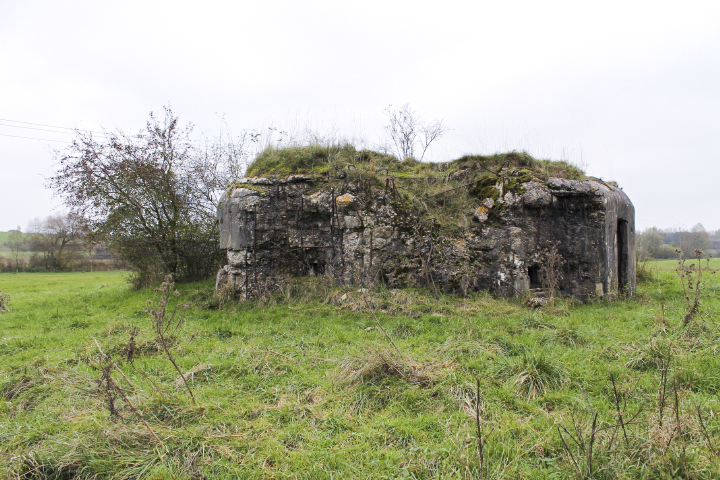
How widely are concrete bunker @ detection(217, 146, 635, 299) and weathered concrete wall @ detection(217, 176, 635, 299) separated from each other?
0.08 feet

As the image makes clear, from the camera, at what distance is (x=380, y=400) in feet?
13.3

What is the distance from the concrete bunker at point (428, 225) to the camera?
8570 millimetres

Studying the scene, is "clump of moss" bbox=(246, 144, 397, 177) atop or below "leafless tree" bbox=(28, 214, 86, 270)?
atop

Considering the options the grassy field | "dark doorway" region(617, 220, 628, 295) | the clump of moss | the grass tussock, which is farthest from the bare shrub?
"dark doorway" region(617, 220, 628, 295)

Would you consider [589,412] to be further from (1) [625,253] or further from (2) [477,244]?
(1) [625,253]

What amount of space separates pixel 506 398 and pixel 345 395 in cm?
164

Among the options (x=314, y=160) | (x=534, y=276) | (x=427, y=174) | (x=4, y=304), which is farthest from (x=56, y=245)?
(x=534, y=276)

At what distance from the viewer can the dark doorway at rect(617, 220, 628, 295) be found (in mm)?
9195

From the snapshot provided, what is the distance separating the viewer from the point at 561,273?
8.52 m

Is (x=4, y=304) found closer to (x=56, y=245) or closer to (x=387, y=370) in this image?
(x=387, y=370)

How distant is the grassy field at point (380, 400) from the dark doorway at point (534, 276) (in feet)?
5.04

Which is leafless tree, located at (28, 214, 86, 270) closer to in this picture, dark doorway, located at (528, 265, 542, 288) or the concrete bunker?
the concrete bunker

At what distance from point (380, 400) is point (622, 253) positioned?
821cm

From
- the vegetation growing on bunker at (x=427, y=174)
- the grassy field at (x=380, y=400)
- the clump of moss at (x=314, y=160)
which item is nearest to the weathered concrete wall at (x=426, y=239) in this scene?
the vegetation growing on bunker at (x=427, y=174)
